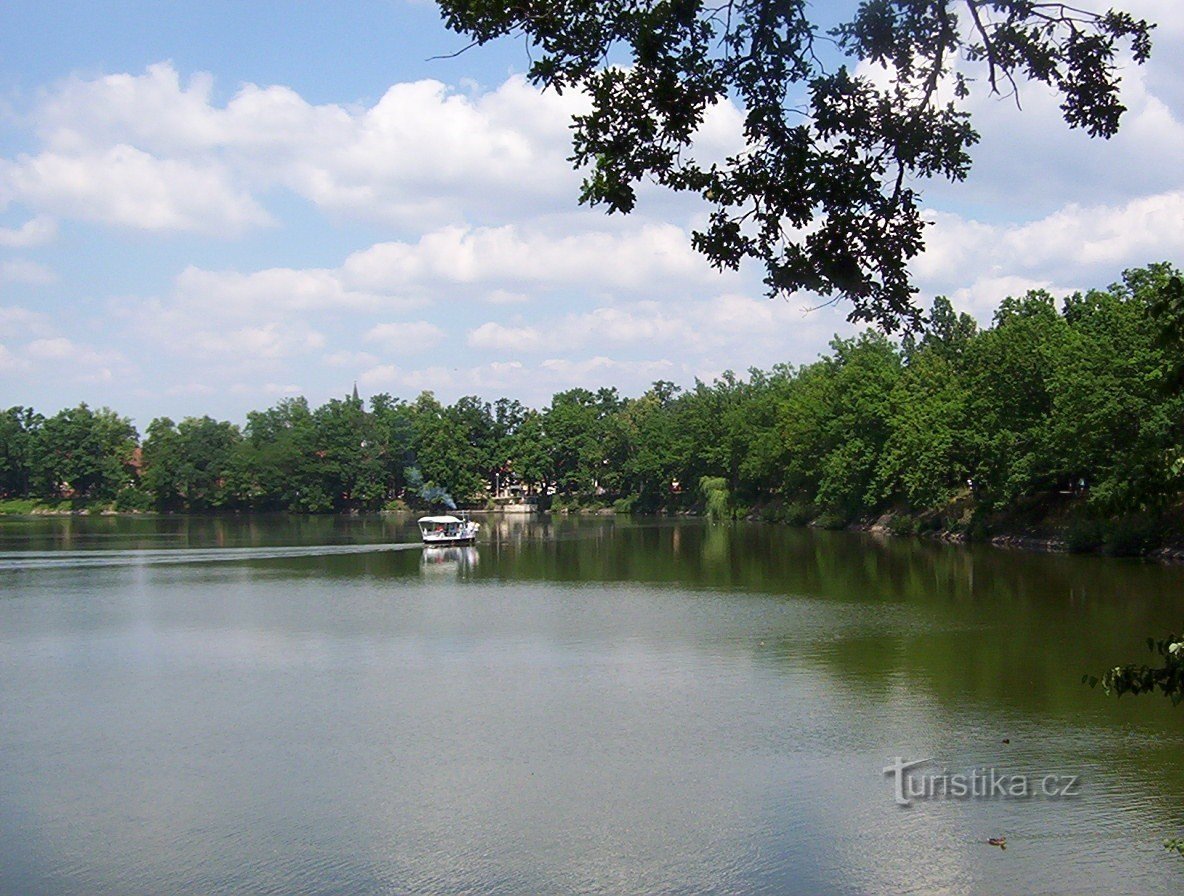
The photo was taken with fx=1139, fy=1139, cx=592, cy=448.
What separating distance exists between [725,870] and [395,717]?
23.2 feet

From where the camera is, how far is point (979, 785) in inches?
492

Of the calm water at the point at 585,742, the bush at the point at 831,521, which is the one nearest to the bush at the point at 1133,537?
the calm water at the point at 585,742

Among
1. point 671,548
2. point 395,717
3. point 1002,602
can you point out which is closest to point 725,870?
point 395,717

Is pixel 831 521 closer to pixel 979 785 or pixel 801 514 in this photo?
pixel 801 514

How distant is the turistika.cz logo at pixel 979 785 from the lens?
39.9 ft

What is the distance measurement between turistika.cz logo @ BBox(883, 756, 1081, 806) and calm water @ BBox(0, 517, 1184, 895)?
148mm

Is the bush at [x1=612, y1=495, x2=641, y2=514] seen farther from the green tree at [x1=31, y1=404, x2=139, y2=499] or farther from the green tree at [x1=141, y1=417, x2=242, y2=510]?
the green tree at [x1=31, y1=404, x2=139, y2=499]

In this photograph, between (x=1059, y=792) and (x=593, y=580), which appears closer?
(x=1059, y=792)

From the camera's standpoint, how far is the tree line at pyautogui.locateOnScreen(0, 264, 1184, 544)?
3519cm

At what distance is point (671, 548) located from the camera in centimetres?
5159

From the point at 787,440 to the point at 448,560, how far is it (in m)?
30.3

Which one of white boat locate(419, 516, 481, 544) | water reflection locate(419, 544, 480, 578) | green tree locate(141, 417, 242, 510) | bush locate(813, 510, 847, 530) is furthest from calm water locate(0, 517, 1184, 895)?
green tree locate(141, 417, 242, 510)

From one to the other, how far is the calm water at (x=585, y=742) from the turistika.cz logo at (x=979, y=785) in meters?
0.15

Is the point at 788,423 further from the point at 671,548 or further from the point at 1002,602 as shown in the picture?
the point at 1002,602
